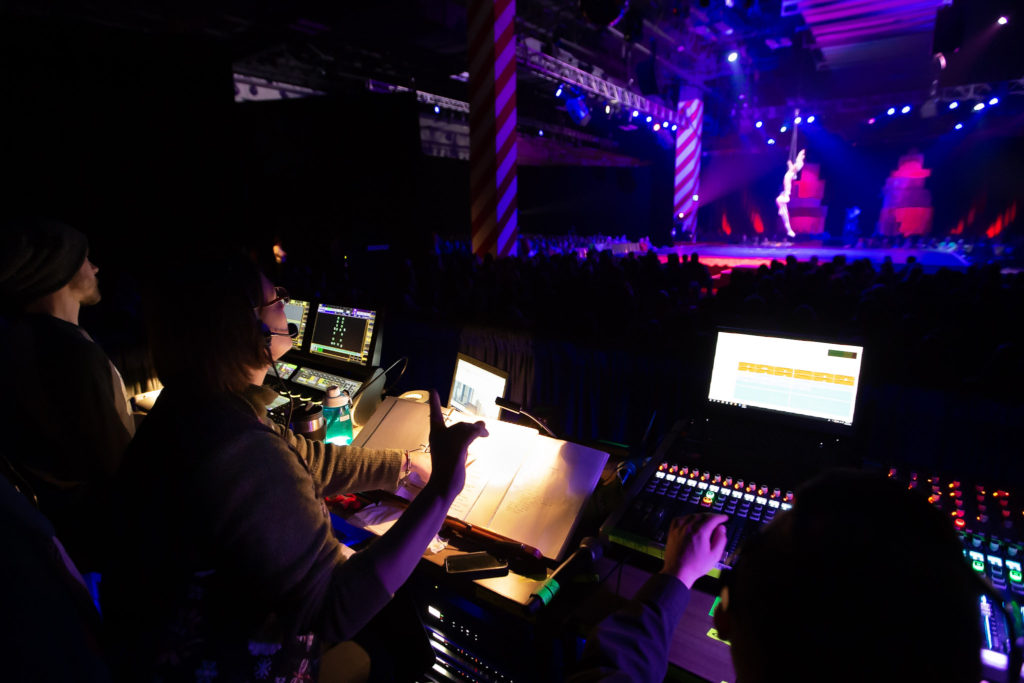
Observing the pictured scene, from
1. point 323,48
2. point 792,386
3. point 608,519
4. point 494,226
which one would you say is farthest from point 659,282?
point 323,48

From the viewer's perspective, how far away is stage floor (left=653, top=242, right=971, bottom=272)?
1379cm

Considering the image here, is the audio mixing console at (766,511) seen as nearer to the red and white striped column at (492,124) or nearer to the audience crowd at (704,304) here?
the audience crowd at (704,304)

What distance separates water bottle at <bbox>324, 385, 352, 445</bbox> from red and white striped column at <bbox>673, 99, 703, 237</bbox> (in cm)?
1547

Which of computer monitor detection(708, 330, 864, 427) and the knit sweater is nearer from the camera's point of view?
the knit sweater

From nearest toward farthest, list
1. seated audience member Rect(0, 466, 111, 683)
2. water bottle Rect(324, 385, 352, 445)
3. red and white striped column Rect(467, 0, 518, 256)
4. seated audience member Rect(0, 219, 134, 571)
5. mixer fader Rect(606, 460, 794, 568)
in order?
seated audience member Rect(0, 466, 111, 683) → mixer fader Rect(606, 460, 794, 568) → seated audience member Rect(0, 219, 134, 571) → water bottle Rect(324, 385, 352, 445) → red and white striped column Rect(467, 0, 518, 256)

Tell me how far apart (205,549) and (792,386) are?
1.56 meters

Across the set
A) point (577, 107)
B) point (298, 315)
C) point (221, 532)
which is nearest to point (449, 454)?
point (221, 532)

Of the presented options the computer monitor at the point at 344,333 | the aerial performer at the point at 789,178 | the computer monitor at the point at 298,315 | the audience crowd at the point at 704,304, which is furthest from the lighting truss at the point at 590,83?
the computer monitor at the point at 344,333

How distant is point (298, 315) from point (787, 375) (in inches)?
89.5

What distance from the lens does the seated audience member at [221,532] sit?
90 cm

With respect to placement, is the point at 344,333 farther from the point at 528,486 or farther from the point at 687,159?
the point at 687,159

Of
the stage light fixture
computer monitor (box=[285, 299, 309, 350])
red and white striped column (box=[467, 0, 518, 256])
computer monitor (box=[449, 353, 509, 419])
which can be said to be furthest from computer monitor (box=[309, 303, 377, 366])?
the stage light fixture

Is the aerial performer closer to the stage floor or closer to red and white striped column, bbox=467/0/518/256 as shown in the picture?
the stage floor

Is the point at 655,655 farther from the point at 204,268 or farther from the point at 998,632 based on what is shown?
the point at 204,268
